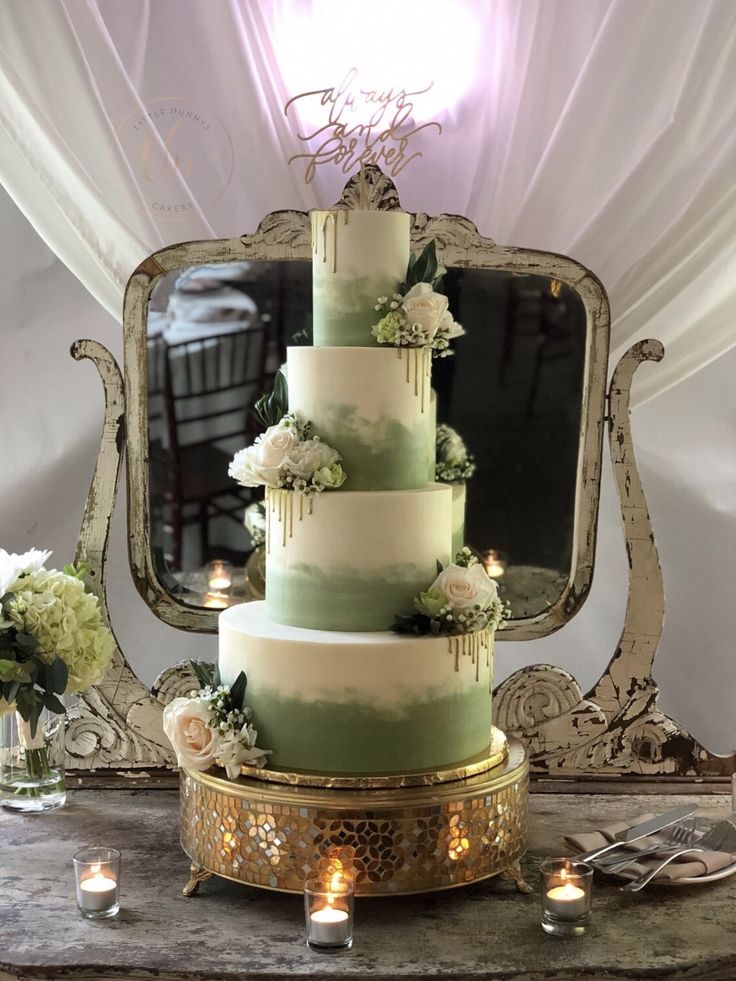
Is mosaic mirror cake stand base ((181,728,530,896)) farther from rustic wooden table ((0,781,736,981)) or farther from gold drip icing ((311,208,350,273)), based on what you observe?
gold drip icing ((311,208,350,273))

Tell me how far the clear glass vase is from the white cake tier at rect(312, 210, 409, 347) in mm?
975

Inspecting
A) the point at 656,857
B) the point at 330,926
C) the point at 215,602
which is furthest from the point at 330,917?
the point at 215,602

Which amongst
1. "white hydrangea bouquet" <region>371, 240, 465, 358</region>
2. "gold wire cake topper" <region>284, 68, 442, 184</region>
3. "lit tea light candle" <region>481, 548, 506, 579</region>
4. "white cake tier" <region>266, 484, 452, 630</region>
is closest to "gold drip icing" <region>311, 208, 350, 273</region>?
"white hydrangea bouquet" <region>371, 240, 465, 358</region>

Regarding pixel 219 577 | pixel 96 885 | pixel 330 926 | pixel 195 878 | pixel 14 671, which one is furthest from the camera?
pixel 219 577

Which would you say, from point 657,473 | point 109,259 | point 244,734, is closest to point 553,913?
point 244,734

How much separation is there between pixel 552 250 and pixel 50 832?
1.48 m

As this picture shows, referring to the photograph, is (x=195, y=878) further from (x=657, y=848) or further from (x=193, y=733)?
(x=657, y=848)

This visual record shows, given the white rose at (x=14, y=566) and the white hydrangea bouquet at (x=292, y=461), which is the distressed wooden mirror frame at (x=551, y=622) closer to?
the white rose at (x=14, y=566)

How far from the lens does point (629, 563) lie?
2.44 metres

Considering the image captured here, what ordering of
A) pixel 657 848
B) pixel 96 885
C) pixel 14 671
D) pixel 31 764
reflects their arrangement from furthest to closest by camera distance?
pixel 31 764 → pixel 14 671 → pixel 657 848 → pixel 96 885

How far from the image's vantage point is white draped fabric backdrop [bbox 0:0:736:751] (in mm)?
2395

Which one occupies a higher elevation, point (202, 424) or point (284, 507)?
point (202, 424)

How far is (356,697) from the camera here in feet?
6.06

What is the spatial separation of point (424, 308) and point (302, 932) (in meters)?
0.97
